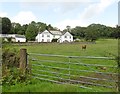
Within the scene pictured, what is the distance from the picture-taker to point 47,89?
6434mm

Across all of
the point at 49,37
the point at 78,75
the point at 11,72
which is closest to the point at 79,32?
the point at 49,37

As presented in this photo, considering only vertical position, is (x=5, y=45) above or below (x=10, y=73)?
above

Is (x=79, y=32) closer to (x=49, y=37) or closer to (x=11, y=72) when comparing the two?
(x=49, y=37)

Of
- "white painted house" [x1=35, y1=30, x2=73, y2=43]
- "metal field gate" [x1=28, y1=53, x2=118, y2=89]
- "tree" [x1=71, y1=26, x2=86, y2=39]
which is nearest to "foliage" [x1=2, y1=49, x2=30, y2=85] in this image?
"metal field gate" [x1=28, y1=53, x2=118, y2=89]

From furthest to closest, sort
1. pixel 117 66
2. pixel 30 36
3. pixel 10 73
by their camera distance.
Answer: pixel 30 36 < pixel 10 73 < pixel 117 66

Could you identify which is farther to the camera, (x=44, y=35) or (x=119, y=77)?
(x=44, y=35)

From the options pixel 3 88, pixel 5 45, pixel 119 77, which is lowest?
pixel 3 88

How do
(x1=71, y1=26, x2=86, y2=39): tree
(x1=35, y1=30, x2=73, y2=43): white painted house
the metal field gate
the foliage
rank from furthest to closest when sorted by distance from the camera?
(x1=71, y1=26, x2=86, y2=39): tree → (x1=35, y1=30, x2=73, y2=43): white painted house → the foliage → the metal field gate

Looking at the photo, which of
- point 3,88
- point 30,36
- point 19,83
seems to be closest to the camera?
point 3,88

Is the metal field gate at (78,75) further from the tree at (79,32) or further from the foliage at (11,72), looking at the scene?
the tree at (79,32)

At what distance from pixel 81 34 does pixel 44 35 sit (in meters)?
14.6

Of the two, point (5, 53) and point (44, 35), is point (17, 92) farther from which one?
point (44, 35)

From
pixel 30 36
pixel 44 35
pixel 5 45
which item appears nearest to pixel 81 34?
pixel 44 35

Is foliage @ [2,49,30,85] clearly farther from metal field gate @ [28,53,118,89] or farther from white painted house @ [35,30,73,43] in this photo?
white painted house @ [35,30,73,43]
